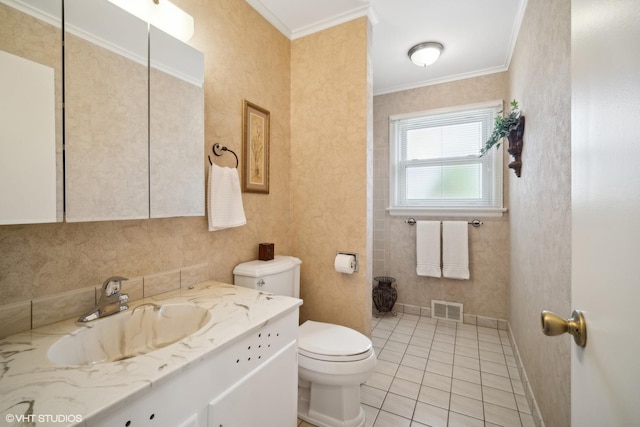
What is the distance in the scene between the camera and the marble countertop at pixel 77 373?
57cm

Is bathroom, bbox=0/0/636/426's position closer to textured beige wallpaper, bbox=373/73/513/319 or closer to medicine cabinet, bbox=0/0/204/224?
→ textured beige wallpaper, bbox=373/73/513/319

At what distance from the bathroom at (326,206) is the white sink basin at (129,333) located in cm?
20

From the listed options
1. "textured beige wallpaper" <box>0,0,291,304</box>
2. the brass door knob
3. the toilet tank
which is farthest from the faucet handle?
the brass door knob

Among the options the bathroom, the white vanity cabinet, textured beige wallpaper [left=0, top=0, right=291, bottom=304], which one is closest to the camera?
the white vanity cabinet

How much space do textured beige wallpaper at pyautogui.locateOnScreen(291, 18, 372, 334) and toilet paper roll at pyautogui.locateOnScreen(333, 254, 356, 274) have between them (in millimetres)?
61

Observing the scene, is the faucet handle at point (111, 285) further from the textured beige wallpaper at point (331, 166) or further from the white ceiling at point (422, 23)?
the white ceiling at point (422, 23)

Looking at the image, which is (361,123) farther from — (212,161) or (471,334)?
(471,334)

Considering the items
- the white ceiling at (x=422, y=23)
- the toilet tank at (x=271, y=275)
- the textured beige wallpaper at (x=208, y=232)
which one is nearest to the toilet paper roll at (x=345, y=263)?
the toilet tank at (x=271, y=275)

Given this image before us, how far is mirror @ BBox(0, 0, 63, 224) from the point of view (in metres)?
0.84

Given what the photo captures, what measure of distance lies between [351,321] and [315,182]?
1027 mm

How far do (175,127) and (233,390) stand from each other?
1.13 m

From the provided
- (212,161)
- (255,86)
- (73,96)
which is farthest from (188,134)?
(255,86)

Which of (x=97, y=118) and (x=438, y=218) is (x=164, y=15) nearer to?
Answer: (x=97, y=118)

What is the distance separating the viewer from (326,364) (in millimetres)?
1407
